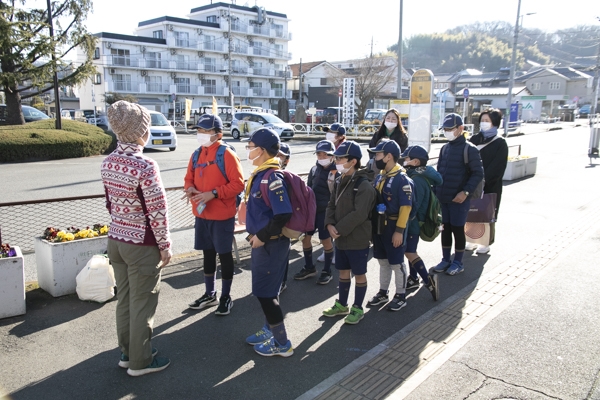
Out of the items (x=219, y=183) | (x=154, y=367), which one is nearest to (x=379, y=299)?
(x=219, y=183)

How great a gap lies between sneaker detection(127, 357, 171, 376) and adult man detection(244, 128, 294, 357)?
2.47 feet

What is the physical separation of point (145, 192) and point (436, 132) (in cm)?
2711

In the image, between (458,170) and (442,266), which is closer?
(458,170)

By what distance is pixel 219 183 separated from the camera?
430 centimetres

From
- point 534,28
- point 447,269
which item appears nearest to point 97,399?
point 447,269

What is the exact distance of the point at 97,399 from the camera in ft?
10.4

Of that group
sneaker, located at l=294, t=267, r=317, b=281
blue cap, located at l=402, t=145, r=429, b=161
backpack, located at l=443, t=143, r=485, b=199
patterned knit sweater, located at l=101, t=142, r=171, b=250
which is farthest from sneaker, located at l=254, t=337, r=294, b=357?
backpack, located at l=443, t=143, r=485, b=199

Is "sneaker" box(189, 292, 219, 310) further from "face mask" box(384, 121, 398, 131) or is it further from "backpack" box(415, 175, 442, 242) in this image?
"face mask" box(384, 121, 398, 131)

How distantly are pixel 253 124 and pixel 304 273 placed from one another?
910 inches

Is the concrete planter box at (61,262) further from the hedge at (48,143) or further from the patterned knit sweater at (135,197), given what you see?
the hedge at (48,143)

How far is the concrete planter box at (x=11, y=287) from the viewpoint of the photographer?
426 cm

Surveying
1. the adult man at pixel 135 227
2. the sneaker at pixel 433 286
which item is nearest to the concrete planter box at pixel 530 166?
the sneaker at pixel 433 286

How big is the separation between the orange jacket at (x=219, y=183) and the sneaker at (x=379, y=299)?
5.82ft

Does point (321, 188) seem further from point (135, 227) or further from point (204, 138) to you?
point (135, 227)
